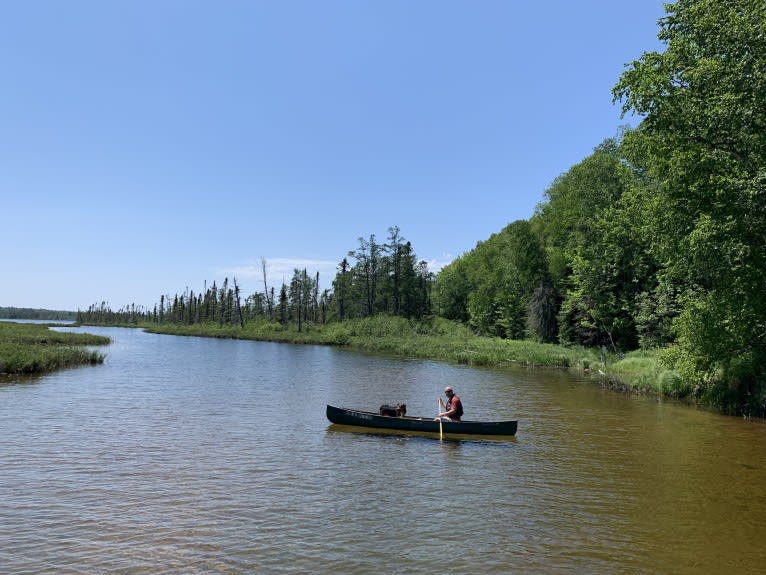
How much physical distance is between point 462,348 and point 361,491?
47.5m

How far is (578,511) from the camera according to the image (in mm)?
12375

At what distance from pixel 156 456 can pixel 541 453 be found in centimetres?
1268

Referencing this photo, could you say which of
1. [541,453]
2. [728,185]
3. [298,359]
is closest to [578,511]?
[541,453]

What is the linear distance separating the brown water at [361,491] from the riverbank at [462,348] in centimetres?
521

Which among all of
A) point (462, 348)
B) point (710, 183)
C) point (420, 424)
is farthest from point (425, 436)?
point (462, 348)

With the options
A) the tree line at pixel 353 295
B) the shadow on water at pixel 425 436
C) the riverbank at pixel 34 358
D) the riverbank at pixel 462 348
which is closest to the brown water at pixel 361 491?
the shadow on water at pixel 425 436

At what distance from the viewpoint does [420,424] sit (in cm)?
2012

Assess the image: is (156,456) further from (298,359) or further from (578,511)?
(298,359)

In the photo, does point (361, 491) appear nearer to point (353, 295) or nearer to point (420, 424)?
point (420, 424)

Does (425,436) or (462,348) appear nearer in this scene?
(425,436)

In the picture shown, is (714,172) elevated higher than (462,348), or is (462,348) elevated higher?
(714,172)

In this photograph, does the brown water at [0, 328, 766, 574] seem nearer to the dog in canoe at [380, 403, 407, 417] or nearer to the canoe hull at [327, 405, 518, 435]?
the canoe hull at [327, 405, 518, 435]

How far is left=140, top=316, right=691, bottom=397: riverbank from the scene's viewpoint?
3203 cm

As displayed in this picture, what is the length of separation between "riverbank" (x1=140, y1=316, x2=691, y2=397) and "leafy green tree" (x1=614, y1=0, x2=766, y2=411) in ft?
21.2
